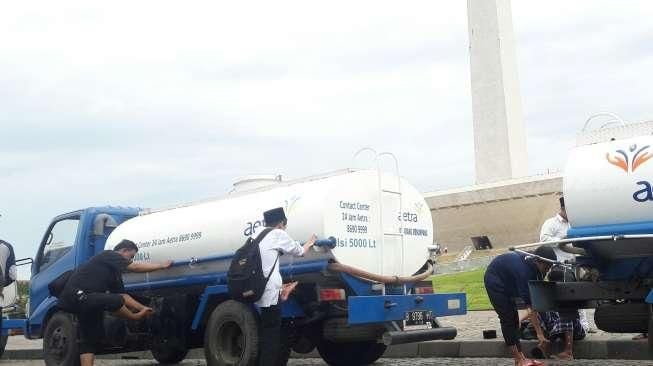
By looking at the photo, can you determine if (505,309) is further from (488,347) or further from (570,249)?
(488,347)

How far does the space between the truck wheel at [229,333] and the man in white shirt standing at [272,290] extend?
1.74 ft

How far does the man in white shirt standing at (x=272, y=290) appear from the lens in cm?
843

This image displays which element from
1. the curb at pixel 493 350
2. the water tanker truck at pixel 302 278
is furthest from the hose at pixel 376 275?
the curb at pixel 493 350

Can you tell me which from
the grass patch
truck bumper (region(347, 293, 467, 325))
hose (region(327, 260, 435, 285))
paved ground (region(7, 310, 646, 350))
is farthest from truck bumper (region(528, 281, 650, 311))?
the grass patch

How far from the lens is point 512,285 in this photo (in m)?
8.96

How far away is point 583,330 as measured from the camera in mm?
10648

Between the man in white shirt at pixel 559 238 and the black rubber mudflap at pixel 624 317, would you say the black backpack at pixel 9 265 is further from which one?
the black rubber mudflap at pixel 624 317

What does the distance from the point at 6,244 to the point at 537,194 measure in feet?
157

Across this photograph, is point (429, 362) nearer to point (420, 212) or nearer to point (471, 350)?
point (471, 350)

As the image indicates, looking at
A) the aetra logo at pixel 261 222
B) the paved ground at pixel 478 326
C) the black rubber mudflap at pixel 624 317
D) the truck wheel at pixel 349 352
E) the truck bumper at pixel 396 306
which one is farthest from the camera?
the paved ground at pixel 478 326

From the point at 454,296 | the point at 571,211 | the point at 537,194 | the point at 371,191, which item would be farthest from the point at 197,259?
the point at 537,194

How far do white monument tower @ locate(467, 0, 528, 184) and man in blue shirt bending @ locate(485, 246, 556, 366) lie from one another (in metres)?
49.2

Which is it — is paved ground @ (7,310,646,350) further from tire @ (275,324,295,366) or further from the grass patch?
tire @ (275,324,295,366)

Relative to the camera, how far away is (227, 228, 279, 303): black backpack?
8.42m
